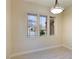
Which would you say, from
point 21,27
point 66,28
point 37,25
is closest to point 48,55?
point 37,25

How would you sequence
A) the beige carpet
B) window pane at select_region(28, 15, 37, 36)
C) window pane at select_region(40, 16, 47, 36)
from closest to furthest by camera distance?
1. the beige carpet
2. window pane at select_region(28, 15, 37, 36)
3. window pane at select_region(40, 16, 47, 36)

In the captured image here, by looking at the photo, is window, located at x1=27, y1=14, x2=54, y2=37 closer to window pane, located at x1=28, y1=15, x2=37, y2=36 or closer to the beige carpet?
window pane, located at x1=28, y1=15, x2=37, y2=36

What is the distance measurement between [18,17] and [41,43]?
1924mm

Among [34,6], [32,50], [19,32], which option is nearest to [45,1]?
[34,6]

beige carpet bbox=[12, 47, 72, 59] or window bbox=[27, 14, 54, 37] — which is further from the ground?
window bbox=[27, 14, 54, 37]

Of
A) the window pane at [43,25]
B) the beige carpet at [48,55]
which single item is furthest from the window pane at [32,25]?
the beige carpet at [48,55]

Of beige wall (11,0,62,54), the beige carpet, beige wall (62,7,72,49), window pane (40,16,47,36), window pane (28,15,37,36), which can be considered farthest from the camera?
beige wall (62,7,72,49)

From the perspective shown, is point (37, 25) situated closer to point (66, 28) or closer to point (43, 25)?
point (43, 25)

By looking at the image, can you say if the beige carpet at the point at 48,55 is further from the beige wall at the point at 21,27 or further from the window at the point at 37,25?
the window at the point at 37,25

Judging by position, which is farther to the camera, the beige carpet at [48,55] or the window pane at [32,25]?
the window pane at [32,25]

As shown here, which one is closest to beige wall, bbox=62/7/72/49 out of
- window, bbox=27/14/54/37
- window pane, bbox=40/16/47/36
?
window, bbox=27/14/54/37

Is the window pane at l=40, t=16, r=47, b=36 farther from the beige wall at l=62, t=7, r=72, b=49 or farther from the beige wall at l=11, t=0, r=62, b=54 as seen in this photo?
the beige wall at l=62, t=7, r=72, b=49

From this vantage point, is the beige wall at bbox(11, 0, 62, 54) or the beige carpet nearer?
the beige carpet

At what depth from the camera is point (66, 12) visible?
18.3 ft
